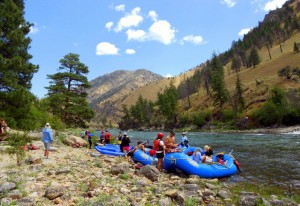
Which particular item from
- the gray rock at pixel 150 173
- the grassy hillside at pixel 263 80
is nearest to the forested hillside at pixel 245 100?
the grassy hillside at pixel 263 80

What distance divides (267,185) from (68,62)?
3810 centimetres

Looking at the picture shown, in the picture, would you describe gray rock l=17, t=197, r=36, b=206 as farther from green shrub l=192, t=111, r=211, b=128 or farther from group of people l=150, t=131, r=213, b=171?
green shrub l=192, t=111, r=211, b=128

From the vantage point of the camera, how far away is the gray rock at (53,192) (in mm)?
8727

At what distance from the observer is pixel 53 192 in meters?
8.84

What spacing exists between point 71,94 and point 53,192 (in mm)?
38253

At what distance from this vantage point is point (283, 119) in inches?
2488

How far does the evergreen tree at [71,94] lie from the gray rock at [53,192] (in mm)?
36228

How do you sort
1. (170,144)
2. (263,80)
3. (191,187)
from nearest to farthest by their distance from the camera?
(191,187), (170,144), (263,80)

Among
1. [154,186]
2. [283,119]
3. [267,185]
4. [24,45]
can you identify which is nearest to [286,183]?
[267,185]

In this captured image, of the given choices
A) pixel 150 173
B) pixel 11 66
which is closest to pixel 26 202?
pixel 150 173

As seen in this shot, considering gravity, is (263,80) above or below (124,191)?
above

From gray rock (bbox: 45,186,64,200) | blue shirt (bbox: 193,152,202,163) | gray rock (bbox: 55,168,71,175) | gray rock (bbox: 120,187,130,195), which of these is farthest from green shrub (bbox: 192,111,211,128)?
gray rock (bbox: 45,186,64,200)

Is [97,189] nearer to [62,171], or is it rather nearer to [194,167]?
[62,171]

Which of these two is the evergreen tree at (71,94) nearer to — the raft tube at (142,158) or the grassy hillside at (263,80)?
the raft tube at (142,158)
